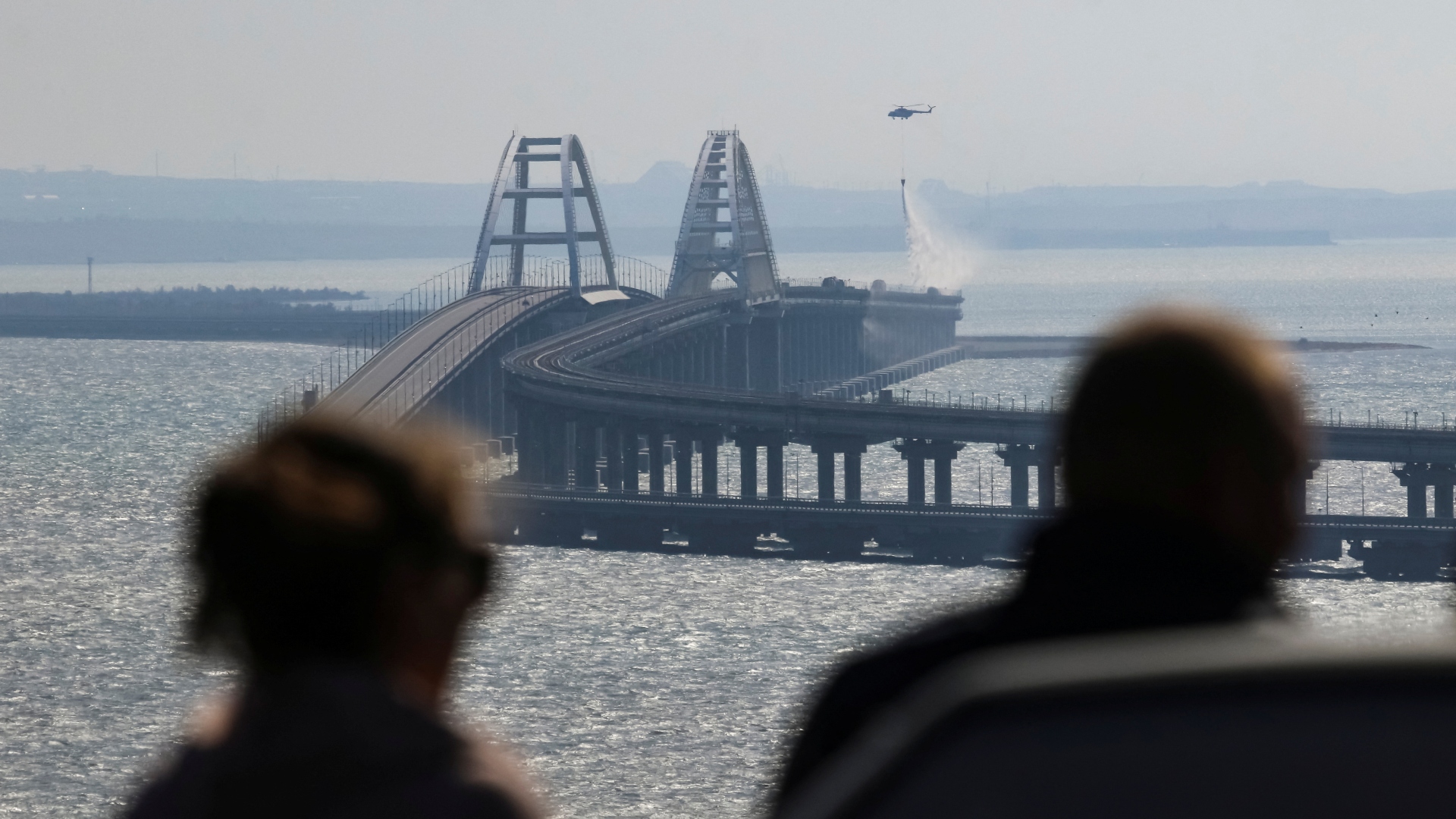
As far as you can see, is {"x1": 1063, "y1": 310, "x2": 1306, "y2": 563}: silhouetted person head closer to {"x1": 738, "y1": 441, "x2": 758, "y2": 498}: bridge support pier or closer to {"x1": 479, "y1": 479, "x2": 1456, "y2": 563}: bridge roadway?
{"x1": 479, "y1": 479, "x2": 1456, "y2": 563}: bridge roadway

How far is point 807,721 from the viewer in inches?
128

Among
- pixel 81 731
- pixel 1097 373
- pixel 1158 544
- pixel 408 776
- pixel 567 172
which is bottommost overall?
pixel 81 731

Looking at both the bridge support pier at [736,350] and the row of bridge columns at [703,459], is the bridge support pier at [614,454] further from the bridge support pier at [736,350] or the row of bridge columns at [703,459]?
the bridge support pier at [736,350]

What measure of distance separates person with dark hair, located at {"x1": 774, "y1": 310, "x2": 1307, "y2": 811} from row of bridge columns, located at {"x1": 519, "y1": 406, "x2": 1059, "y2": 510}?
78514 millimetres

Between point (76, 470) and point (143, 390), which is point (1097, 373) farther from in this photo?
point (143, 390)

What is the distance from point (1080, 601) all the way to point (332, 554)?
4.06ft

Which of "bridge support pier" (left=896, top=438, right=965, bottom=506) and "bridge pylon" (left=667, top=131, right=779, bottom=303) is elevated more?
"bridge pylon" (left=667, top=131, right=779, bottom=303)

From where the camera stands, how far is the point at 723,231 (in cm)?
16688

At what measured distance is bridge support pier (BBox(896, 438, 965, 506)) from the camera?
85.3m

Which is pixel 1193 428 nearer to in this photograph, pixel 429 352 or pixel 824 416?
pixel 824 416

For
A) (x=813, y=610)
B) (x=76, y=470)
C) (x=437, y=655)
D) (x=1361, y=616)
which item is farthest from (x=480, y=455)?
(x=437, y=655)

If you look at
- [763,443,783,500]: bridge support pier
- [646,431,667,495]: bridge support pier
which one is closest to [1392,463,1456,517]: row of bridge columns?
[763,443,783,500]: bridge support pier

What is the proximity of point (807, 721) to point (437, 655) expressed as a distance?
67 cm

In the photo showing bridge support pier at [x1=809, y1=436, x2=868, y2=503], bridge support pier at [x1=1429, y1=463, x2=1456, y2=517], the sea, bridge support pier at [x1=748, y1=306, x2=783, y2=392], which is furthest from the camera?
bridge support pier at [x1=748, y1=306, x2=783, y2=392]
